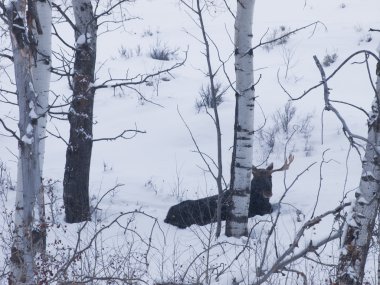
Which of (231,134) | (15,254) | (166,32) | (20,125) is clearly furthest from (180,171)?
(166,32)

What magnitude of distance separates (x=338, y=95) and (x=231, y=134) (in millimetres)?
3250

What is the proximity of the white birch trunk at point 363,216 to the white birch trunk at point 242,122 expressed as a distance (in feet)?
12.5

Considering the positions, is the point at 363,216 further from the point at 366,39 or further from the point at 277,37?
the point at 277,37

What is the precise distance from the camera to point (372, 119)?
3.31 meters

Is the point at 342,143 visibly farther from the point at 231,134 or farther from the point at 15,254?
the point at 15,254

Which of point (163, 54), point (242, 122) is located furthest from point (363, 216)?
point (163, 54)

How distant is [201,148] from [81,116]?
162 inches

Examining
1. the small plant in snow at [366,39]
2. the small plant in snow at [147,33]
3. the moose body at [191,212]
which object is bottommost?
the moose body at [191,212]

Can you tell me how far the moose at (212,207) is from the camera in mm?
8148

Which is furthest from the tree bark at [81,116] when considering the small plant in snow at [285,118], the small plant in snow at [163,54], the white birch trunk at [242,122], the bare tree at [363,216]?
the small plant in snow at [163,54]

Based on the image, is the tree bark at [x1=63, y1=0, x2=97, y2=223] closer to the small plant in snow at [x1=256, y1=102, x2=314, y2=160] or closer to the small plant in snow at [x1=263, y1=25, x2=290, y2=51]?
the small plant in snow at [x1=256, y1=102, x2=314, y2=160]

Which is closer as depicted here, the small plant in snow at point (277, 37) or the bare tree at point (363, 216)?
the bare tree at point (363, 216)

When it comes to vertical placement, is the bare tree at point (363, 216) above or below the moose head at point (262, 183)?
below

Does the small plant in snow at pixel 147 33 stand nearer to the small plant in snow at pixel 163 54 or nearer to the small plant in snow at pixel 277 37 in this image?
the small plant in snow at pixel 163 54
